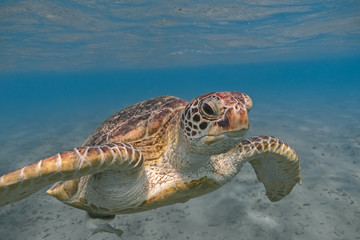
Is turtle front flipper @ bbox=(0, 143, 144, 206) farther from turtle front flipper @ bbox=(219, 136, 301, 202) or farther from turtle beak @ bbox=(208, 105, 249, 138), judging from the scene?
turtle front flipper @ bbox=(219, 136, 301, 202)

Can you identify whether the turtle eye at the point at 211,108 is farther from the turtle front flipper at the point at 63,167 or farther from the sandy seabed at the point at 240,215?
the sandy seabed at the point at 240,215

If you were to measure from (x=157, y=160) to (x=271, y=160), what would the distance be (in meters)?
1.44

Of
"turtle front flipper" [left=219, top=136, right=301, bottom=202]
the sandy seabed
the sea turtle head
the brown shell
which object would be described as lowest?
the sandy seabed

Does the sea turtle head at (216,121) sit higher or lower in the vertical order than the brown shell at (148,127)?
higher

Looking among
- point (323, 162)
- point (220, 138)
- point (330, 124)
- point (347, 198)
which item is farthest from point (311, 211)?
point (330, 124)

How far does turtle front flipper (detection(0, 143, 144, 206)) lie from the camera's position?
151cm

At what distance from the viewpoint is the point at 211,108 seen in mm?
1713

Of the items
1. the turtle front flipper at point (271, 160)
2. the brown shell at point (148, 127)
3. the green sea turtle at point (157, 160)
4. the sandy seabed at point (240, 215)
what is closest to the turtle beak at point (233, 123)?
the green sea turtle at point (157, 160)

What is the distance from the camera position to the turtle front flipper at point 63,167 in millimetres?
1506

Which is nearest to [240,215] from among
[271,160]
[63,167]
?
[271,160]

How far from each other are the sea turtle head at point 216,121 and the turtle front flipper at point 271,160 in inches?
29.0

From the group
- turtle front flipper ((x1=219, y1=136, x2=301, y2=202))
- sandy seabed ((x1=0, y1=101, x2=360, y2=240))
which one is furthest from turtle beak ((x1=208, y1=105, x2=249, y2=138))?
sandy seabed ((x1=0, y1=101, x2=360, y2=240))

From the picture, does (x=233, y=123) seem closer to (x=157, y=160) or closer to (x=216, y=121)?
(x=216, y=121)

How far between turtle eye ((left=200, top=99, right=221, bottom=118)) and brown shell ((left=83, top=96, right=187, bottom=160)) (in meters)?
0.59
